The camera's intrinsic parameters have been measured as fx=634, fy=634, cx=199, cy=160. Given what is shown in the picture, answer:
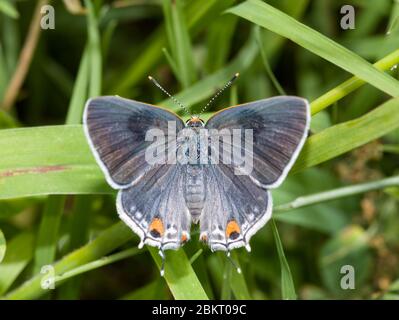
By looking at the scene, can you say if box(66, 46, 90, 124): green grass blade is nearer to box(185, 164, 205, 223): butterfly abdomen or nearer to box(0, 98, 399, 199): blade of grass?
box(0, 98, 399, 199): blade of grass

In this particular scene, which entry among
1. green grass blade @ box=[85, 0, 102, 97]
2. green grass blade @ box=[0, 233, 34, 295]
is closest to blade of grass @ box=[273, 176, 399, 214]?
green grass blade @ box=[85, 0, 102, 97]

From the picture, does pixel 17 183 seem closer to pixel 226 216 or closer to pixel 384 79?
pixel 226 216

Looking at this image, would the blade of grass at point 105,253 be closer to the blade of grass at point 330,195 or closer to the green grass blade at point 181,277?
the green grass blade at point 181,277

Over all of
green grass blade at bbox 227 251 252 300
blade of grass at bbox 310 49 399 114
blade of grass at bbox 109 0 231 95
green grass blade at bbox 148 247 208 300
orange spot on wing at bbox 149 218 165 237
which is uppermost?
blade of grass at bbox 109 0 231 95

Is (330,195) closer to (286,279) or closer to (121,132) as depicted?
(286,279)

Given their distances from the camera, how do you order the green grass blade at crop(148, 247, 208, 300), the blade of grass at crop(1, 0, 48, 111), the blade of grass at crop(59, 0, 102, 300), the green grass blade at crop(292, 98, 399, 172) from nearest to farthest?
the green grass blade at crop(292, 98, 399, 172) < the green grass blade at crop(148, 247, 208, 300) < the blade of grass at crop(59, 0, 102, 300) < the blade of grass at crop(1, 0, 48, 111)

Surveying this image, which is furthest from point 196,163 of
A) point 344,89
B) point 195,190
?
point 344,89

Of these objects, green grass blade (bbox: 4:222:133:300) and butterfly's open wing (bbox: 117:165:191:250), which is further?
green grass blade (bbox: 4:222:133:300)

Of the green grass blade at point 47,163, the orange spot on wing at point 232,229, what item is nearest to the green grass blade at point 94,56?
the green grass blade at point 47,163

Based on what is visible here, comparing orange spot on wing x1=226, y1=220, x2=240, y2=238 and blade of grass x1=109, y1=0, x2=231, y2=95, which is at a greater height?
blade of grass x1=109, y1=0, x2=231, y2=95

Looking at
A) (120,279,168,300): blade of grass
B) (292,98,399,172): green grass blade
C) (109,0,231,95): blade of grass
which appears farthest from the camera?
(109,0,231,95): blade of grass
